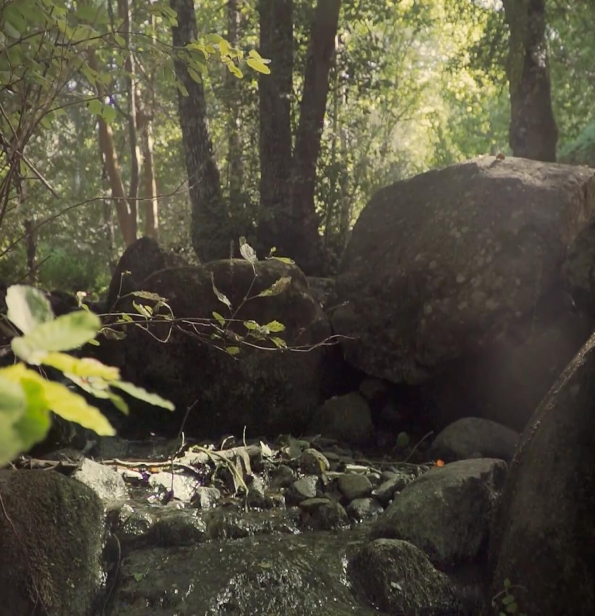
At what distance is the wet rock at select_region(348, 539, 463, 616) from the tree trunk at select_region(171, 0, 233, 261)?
6.27 metres

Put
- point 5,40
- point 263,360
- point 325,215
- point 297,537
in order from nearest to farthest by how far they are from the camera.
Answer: point 5,40, point 297,537, point 263,360, point 325,215

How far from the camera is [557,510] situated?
2.96 meters

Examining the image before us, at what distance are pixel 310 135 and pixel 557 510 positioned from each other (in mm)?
7263

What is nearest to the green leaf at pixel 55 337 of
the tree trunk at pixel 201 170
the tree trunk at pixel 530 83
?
the tree trunk at pixel 201 170

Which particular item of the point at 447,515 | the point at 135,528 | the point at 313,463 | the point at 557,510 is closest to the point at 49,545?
the point at 135,528

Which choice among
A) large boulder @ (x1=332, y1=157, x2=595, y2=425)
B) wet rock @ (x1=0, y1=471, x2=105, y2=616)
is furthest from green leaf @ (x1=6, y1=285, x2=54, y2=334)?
large boulder @ (x1=332, y1=157, x2=595, y2=425)

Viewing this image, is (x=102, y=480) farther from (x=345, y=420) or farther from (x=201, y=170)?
(x=201, y=170)

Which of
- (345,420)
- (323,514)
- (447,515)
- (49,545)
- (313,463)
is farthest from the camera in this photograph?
(345,420)

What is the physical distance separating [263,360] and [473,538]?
2.77 metres

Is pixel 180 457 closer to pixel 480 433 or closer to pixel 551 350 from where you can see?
pixel 480 433

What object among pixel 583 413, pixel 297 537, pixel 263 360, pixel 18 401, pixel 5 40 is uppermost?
pixel 5 40

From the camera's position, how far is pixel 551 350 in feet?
18.1

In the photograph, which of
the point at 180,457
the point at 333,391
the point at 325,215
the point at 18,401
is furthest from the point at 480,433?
the point at 325,215

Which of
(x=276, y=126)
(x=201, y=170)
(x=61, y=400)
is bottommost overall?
(x=61, y=400)
